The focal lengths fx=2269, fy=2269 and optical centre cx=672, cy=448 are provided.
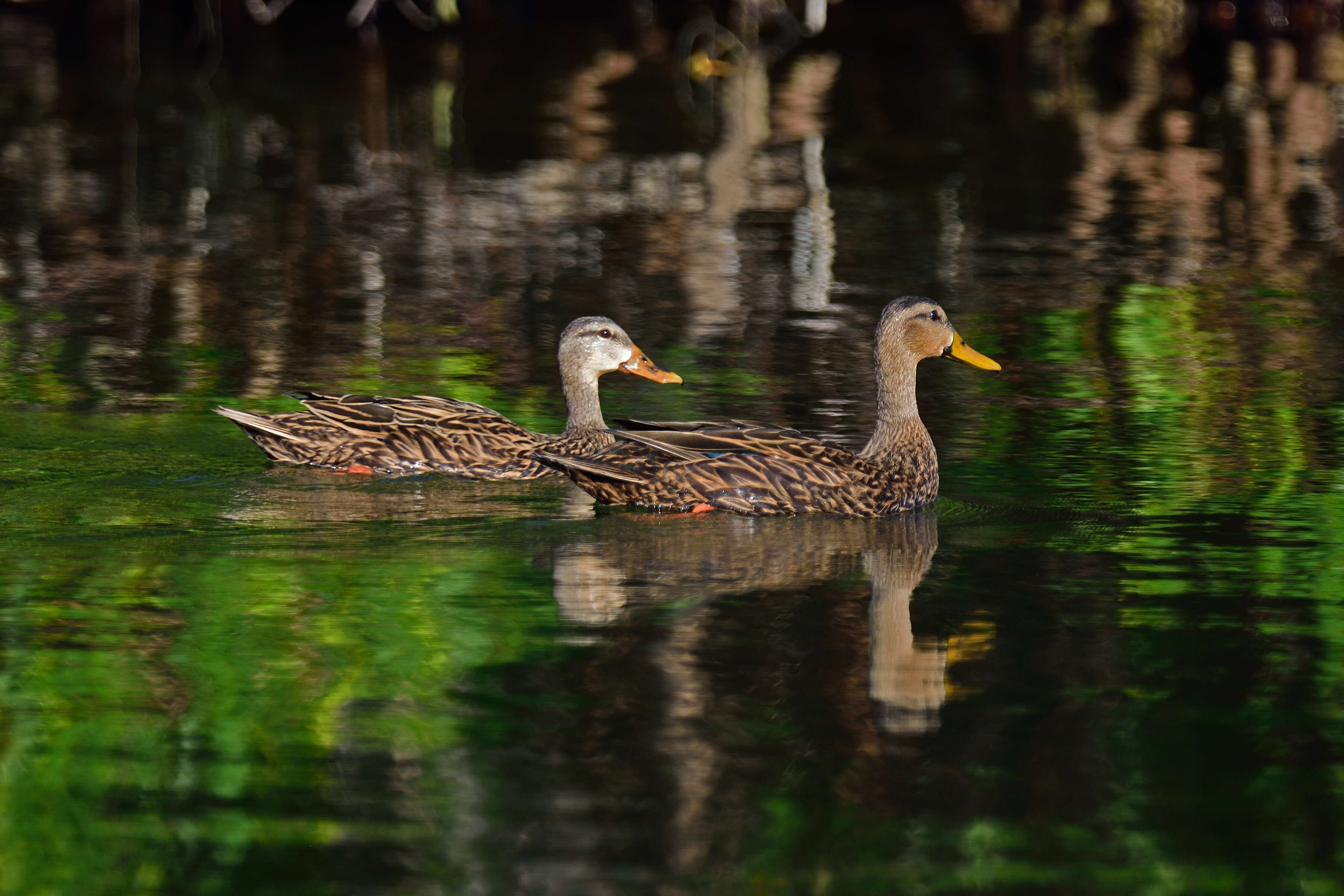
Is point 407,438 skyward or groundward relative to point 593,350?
groundward

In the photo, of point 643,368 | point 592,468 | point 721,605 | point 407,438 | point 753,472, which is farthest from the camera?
point 643,368

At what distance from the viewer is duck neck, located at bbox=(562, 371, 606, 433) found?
12.1m

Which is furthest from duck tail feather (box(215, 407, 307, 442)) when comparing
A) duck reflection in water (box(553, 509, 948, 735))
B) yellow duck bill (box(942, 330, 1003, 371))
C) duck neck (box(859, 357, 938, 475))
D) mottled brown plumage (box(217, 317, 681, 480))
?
yellow duck bill (box(942, 330, 1003, 371))

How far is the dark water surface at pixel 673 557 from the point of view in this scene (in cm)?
650

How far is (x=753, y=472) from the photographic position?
34.3ft

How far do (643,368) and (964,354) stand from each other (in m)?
1.88

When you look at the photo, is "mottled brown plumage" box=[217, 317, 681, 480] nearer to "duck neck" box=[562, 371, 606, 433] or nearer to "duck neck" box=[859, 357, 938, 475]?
"duck neck" box=[562, 371, 606, 433]

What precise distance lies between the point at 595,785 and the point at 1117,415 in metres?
6.62

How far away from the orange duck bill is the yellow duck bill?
1609 mm

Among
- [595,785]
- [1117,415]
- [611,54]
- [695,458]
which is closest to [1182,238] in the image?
[1117,415]

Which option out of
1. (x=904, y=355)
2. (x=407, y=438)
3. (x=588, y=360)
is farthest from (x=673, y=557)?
(x=588, y=360)

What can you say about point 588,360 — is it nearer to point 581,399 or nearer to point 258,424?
point 581,399

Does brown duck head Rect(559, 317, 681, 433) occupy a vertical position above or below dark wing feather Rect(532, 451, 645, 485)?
above

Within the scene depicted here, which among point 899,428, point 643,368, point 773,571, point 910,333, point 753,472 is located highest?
point 910,333
